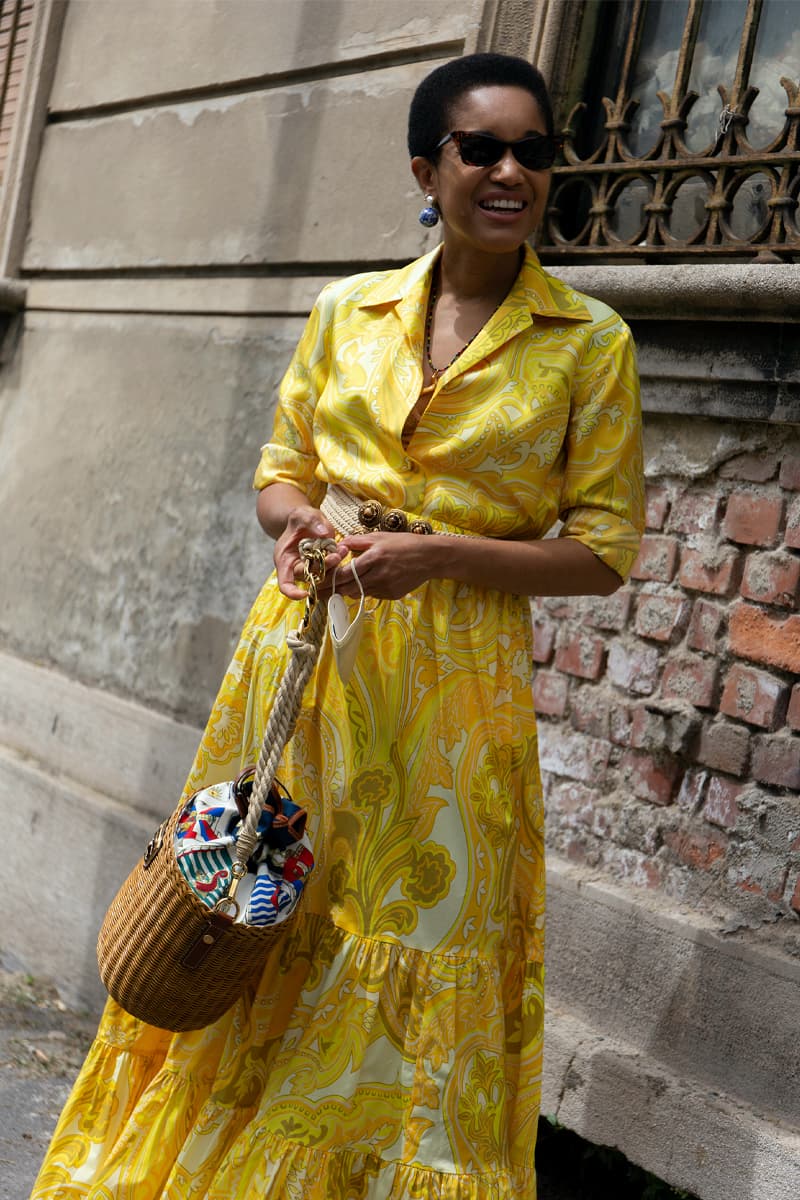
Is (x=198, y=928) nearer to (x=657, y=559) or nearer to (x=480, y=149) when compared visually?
(x=480, y=149)

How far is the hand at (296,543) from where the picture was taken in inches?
96.0

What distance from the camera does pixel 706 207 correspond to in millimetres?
3342

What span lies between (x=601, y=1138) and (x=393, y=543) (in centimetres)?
170

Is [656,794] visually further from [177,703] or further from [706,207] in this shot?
[177,703]

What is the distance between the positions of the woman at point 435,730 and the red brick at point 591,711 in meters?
0.91

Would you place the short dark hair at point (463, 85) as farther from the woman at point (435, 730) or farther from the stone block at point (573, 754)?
the stone block at point (573, 754)

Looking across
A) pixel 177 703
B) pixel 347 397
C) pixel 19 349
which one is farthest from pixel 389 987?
pixel 19 349

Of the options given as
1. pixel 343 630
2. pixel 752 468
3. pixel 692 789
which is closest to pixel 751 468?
pixel 752 468

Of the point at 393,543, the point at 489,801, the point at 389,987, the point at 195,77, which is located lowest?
the point at 389,987

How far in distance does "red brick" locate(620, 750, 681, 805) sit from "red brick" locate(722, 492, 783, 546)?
56cm

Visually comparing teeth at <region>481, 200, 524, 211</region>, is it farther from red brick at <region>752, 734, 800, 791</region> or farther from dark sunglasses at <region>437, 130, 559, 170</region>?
red brick at <region>752, 734, 800, 791</region>

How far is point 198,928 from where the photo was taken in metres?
2.29

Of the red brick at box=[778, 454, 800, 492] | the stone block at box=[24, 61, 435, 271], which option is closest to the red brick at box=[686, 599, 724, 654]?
the red brick at box=[778, 454, 800, 492]

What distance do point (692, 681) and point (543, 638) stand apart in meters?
0.48
